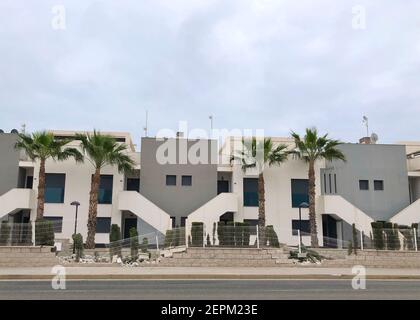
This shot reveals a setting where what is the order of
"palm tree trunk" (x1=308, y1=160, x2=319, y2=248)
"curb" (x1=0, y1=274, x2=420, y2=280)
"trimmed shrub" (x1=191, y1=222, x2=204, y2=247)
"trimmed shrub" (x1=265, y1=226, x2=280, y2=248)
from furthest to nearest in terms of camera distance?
"palm tree trunk" (x1=308, y1=160, x2=319, y2=248)
"trimmed shrub" (x1=265, y1=226, x2=280, y2=248)
"trimmed shrub" (x1=191, y1=222, x2=204, y2=247)
"curb" (x1=0, y1=274, x2=420, y2=280)

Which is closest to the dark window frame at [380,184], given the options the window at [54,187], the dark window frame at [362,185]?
the dark window frame at [362,185]

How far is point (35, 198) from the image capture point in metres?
30.3

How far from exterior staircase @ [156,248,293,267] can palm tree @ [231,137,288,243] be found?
315 inches

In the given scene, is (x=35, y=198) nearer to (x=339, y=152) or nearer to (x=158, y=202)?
(x=158, y=202)

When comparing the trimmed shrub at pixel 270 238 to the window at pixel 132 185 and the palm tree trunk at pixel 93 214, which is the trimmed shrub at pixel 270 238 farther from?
the window at pixel 132 185

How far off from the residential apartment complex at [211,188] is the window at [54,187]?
0.23ft

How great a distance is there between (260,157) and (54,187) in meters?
15.5

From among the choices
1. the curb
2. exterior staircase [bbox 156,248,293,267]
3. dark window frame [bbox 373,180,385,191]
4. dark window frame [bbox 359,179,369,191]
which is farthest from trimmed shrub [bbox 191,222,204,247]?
dark window frame [bbox 373,180,385,191]

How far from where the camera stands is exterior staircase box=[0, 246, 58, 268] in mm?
20281

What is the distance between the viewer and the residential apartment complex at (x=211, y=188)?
101 ft

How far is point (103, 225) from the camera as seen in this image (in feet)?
104

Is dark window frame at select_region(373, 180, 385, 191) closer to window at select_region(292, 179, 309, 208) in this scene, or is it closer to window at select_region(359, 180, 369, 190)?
window at select_region(359, 180, 369, 190)
